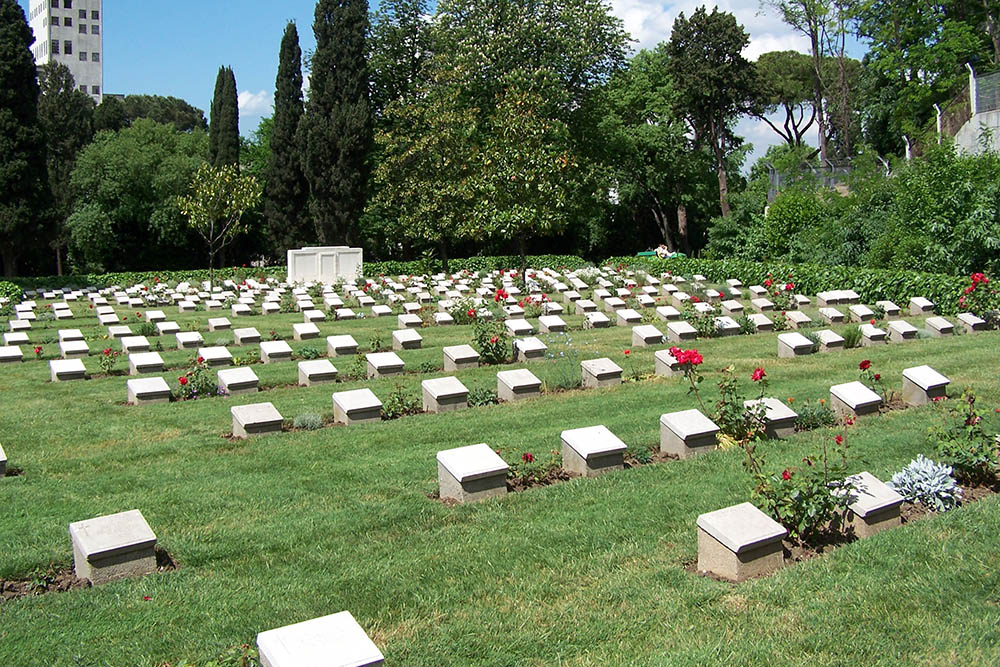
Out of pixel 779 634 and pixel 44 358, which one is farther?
pixel 44 358

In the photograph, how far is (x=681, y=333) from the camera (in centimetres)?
1572

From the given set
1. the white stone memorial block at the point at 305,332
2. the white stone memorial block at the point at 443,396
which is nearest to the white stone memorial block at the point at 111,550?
the white stone memorial block at the point at 443,396

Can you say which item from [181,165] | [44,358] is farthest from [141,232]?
[44,358]

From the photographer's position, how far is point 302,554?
585 centimetres

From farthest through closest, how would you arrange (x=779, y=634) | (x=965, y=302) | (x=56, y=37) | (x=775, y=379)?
(x=56, y=37) → (x=965, y=302) → (x=775, y=379) → (x=779, y=634)

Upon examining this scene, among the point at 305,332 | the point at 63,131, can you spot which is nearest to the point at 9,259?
the point at 63,131

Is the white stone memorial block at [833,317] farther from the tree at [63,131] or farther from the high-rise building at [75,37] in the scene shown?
the high-rise building at [75,37]

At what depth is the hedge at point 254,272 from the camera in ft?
104

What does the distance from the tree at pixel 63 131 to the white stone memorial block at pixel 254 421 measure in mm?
33137

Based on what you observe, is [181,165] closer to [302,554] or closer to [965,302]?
[965,302]

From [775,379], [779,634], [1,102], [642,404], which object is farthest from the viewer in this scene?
[1,102]

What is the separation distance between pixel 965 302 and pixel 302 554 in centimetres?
1530

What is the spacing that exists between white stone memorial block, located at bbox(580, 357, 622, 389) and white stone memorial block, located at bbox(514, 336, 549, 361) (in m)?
1.84

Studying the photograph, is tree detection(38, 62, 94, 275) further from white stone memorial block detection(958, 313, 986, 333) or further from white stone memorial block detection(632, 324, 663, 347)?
white stone memorial block detection(958, 313, 986, 333)
